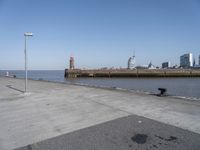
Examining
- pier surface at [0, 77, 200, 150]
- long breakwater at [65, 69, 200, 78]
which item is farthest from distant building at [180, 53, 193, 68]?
pier surface at [0, 77, 200, 150]

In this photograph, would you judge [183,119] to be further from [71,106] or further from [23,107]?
[23,107]

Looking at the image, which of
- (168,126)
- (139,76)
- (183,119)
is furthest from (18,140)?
(139,76)

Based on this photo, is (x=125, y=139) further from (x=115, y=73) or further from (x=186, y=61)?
(x=186, y=61)

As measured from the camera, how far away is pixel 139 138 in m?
4.73

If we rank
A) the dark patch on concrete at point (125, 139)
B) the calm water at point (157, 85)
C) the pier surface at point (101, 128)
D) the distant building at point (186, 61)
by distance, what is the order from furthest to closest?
the distant building at point (186, 61), the calm water at point (157, 85), the pier surface at point (101, 128), the dark patch on concrete at point (125, 139)

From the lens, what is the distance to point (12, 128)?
577 cm

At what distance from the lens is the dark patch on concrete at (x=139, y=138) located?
4.56 meters

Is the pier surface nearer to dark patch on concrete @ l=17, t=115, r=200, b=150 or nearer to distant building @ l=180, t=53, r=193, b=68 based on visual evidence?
dark patch on concrete @ l=17, t=115, r=200, b=150

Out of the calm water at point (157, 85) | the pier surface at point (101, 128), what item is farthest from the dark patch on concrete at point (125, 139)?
the calm water at point (157, 85)

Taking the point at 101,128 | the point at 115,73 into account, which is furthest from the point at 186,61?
the point at 101,128

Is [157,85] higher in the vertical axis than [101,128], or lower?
lower

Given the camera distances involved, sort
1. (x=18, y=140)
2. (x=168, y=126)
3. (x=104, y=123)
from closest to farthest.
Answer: (x=18, y=140)
(x=168, y=126)
(x=104, y=123)

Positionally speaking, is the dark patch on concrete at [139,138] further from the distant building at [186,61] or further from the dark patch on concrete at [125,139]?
the distant building at [186,61]

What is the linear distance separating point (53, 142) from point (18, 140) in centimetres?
94
